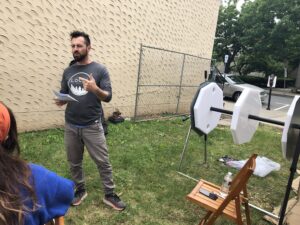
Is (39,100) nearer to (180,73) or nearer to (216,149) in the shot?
(216,149)

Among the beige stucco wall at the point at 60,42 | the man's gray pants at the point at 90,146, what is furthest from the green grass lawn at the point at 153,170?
the beige stucco wall at the point at 60,42

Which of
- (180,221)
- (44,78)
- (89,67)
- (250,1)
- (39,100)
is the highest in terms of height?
(250,1)

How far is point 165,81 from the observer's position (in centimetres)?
952

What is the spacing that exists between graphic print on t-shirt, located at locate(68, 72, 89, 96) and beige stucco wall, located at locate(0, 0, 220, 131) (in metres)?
2.81

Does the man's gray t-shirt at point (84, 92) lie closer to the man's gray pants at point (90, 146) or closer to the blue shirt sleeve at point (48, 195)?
the man's gray pants at point (90, 146)

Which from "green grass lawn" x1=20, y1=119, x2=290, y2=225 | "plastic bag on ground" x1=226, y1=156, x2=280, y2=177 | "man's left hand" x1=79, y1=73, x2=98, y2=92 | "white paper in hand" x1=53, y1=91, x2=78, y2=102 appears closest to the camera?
"man's left hand" x1=79, y1=73, x2=98, y2=92

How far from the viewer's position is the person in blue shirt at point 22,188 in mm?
1112

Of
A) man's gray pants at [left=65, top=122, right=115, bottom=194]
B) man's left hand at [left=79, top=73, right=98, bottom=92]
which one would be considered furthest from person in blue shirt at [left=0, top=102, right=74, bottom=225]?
man's gray pants at [left=65, top=122, right=115, bottom=194]

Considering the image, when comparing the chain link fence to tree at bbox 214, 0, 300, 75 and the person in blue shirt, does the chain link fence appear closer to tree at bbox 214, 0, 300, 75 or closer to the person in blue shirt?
the person in blue shirt

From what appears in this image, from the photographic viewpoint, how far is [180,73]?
10.0 metres

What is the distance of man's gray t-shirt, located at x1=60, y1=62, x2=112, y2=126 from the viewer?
10.8ft

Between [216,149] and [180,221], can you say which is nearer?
[180,221]

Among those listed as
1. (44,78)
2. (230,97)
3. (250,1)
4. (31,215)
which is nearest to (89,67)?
(31,215)

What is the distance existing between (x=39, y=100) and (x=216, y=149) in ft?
12.3
